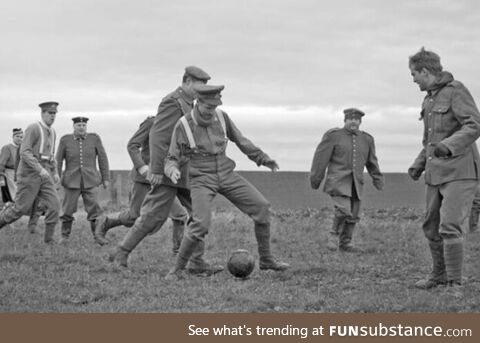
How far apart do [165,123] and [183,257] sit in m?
1.59

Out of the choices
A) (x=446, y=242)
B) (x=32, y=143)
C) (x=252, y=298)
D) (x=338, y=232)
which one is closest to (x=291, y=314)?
(x=252, y=298)

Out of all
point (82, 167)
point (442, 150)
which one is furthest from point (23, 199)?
point (442, 150)

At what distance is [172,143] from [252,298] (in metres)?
2.25

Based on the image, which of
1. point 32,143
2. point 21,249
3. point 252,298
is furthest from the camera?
point 32,143

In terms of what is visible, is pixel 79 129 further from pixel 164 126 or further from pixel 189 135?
pixel 189 135

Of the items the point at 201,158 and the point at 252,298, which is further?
the point at 201,158

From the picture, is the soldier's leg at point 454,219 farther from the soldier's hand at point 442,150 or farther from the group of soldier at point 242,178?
the soldier's hand at point 442,150

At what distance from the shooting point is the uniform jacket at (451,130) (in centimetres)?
893

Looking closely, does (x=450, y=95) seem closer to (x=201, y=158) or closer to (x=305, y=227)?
(x=201, y=158)

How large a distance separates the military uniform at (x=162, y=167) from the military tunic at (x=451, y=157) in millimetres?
2738

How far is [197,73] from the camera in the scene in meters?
10.7

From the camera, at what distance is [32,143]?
14.6m

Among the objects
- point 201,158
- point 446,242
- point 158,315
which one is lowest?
point 158,315

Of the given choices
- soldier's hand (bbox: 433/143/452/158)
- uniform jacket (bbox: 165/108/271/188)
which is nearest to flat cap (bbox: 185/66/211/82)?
uniform jacket (bbox: 165/108/271/188)
